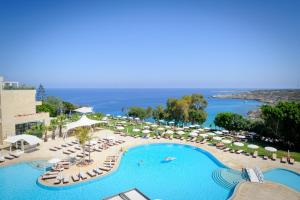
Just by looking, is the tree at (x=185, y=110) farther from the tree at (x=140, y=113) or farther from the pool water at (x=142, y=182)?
the pool water at (x=142, y=182)

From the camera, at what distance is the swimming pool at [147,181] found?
14.4 metres

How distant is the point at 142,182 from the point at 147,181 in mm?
428

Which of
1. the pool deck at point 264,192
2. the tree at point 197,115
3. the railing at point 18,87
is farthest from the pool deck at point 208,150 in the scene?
the tree at point 197,115

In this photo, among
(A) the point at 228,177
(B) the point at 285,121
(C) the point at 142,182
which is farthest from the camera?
(B) the point at 285,121

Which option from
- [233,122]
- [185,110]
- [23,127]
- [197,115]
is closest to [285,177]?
[233,122]

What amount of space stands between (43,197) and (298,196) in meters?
15.8

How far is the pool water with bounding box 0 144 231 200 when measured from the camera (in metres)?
14.4

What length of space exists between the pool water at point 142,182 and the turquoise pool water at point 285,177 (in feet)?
12.5

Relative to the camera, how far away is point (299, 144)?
25.8 meters

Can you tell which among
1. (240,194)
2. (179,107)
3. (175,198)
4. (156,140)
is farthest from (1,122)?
(179,107)

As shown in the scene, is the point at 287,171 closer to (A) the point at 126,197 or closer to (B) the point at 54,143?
(A) the point at 126,197

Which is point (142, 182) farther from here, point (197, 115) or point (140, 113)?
point (140, 113)

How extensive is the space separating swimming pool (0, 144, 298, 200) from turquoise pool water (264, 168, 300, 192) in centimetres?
271

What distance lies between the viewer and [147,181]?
16625 mm
